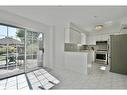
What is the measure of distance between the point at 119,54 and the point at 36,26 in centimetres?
355

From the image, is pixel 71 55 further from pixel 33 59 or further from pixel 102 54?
pixel 102 54

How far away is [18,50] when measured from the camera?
3.57 m

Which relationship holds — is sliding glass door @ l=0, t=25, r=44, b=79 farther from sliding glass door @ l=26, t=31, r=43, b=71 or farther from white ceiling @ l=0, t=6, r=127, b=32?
white ceiling @ l=0, t=6, r=127, b=32

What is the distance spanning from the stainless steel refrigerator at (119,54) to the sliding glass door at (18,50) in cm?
316

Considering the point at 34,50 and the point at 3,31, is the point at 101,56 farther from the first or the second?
the point at 3,31

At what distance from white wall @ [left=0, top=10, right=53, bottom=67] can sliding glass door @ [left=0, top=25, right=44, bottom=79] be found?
21 centimetres

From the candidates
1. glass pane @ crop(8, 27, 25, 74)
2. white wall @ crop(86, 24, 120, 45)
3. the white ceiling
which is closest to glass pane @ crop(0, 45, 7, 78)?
glass pane @ crop(8, 27, 25, 74)

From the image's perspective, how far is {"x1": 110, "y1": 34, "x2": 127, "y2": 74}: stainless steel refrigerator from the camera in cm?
430

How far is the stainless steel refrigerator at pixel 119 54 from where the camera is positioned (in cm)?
430

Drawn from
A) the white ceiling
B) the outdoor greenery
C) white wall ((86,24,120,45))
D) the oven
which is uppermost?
the white ceiling

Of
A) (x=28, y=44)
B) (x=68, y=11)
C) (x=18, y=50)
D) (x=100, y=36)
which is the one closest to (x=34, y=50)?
(x=28, y=44)
